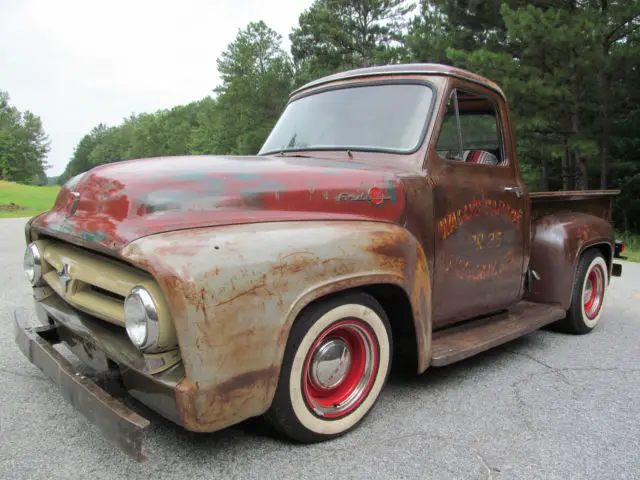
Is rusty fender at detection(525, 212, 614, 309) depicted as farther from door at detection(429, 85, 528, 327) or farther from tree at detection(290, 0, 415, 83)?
tree at detection(290, 0, 415, 83)

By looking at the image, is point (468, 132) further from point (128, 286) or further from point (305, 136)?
point (128, 286)

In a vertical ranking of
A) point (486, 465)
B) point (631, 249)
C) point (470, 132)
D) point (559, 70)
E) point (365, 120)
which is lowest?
point (631, 249)

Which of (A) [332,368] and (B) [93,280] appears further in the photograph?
(A) [332,368]

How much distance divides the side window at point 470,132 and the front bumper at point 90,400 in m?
2.28

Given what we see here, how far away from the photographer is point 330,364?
2.58 m

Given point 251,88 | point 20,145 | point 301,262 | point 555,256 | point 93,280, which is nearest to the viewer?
point 301,262

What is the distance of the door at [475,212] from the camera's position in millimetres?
3236

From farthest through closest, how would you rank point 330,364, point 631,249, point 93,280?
point 631,249 → point 330,364 → point 93,280

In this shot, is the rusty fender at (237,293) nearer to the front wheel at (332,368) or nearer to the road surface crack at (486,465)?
the front wheel at (332,368)

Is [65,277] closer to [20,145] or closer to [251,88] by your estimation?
[251,88]

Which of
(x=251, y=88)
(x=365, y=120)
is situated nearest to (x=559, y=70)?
(x=365, y=120)

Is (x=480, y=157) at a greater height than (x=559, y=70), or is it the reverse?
(x=559, y=70)

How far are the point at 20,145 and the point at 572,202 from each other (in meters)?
89.8

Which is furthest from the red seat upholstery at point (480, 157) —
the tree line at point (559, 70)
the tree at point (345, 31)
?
the tree at point (345, 31)
